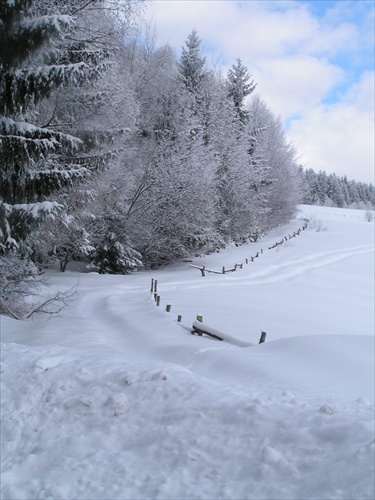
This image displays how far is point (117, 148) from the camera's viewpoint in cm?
1709

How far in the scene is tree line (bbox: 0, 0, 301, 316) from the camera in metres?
6.48

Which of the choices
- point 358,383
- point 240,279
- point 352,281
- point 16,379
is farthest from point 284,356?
point 352,281

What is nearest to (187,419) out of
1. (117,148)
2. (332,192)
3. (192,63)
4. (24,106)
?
(24,106)

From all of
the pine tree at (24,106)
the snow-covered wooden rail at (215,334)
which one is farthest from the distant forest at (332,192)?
the pine tree at (24,106)

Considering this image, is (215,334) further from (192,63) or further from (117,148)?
(192,63)

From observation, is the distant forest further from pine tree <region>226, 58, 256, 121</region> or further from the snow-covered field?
the snow-covered field

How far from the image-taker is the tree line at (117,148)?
21.3 ft

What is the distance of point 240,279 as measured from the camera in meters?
20.7

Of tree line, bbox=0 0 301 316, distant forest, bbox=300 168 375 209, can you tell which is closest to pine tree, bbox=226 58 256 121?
tree line, bbox=0 0 301 316

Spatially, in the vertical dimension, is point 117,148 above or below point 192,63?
below

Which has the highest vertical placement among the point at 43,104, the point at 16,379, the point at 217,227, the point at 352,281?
the point at 43,104

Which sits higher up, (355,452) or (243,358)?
(355,452)

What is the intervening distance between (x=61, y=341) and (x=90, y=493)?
20.0 ft

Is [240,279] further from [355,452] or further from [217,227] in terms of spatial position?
[355,452]
